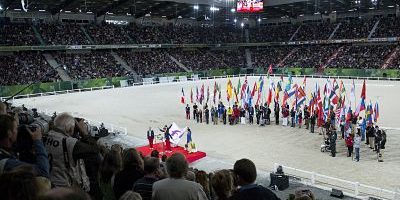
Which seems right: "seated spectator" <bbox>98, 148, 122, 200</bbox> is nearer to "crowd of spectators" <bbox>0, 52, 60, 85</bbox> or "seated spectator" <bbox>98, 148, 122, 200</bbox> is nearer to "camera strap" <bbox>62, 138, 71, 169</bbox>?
"camera strap" <bbox>62, 138, 71, 169</bbox>

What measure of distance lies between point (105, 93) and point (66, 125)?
1630 inches

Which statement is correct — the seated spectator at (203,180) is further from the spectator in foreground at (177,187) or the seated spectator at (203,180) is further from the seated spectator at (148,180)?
the spectator in foreground at (177,187)

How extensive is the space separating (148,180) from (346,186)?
1069 cm

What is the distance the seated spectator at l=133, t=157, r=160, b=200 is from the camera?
479 centimetres

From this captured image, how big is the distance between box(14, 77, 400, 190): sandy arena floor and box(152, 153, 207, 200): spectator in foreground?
11.4 m

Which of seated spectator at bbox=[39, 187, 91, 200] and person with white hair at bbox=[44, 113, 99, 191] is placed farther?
person with white hair at bbox=[44, 113, 99, 191]

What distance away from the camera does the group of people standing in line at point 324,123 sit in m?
→ 17.5

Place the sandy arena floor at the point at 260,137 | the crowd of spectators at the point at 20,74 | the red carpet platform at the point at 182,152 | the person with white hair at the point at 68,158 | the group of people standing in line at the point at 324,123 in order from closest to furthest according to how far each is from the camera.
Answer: the person with white hair at the point at 68,158 → the sandy arena floor at the point at 260,137 → the red carpet platform at the point at 182,152 → the group of people standing in line at the point at 324,123 → the crowd of spectators at the point at 20,74

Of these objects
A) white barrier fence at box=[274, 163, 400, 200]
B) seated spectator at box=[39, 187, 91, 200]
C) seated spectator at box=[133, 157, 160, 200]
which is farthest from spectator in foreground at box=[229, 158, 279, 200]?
white barrier fence at box=[274, 163, 400, 200]

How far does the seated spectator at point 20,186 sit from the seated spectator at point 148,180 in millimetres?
2028

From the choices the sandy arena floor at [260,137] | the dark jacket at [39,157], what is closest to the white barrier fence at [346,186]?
the sandy arena floor at [260,137]

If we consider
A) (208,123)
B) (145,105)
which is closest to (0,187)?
(208,123)

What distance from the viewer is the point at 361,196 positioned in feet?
39.6

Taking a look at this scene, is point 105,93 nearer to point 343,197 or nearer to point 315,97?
point 315,97
